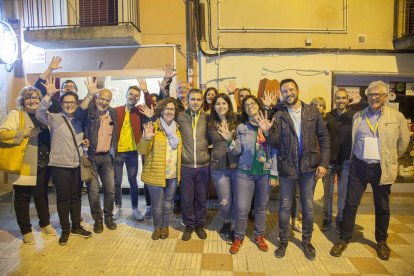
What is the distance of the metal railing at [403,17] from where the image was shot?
611cm

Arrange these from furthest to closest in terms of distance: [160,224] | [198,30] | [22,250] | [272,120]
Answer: [198,30] < [160,224] < [22,250] < [272,120]

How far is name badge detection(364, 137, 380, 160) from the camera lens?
3768 millimetres

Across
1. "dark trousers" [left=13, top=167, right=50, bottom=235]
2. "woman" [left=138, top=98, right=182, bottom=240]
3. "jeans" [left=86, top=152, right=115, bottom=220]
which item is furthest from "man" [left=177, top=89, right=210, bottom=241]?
"dark trousers" [left=13, top=167, right=50, bottom=235]

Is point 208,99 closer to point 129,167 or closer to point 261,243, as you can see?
point 129,167

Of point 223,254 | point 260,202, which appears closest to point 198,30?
point 260,202

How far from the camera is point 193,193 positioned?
4234mm

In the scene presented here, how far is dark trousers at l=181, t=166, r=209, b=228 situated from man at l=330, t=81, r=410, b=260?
175 cm

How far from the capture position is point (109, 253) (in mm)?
3904

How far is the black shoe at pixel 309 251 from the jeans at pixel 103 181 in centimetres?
276

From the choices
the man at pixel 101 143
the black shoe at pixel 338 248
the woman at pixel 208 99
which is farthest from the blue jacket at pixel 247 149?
the man at pixel 101 143

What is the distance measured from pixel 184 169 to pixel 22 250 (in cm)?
229

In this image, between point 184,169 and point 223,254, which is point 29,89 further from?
point 223,254

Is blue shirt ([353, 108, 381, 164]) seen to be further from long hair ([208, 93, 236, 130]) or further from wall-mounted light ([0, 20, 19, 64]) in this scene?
wall-mounted light ([0, 20, 19, 64])

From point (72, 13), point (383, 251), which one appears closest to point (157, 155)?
point (383, 251)
